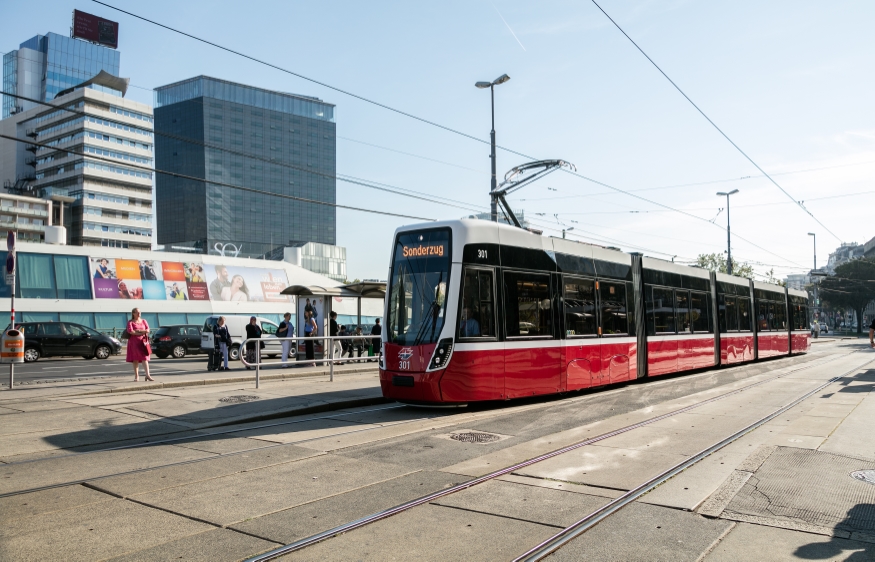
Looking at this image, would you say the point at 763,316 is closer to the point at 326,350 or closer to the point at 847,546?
the point at 326,350

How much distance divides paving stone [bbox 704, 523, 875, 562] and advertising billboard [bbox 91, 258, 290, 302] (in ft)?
134

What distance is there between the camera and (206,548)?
474cm

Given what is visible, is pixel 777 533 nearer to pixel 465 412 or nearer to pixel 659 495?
pixel 659 495

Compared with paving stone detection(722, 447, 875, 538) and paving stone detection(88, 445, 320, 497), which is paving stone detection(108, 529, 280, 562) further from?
paving stone detection(722, 447, 875, 538)

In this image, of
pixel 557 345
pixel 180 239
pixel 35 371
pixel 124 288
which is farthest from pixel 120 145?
pixel 557 345

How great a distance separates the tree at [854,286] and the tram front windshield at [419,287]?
3335 inches

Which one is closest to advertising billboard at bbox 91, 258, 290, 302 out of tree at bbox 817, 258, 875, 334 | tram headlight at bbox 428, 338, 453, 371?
tram headlight at bbox 428, 338, 453, 371

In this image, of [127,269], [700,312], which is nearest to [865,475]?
[700,312]

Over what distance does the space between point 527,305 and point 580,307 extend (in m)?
2.17

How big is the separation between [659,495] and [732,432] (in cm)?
409

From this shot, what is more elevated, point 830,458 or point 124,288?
point 124,288

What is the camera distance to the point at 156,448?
8516 mm

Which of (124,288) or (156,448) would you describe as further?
(124,288)

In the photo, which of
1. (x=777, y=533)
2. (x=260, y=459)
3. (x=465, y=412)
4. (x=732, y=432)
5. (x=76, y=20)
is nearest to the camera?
(x=777, y=533)
